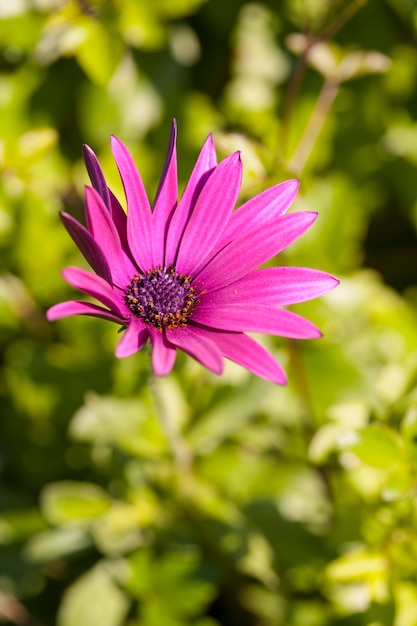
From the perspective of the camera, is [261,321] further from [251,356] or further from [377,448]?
[377,448]

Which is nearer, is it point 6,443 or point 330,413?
point 330,413

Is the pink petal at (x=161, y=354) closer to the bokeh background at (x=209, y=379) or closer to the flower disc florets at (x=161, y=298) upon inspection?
the flower disc florets at (x=161, y=298)

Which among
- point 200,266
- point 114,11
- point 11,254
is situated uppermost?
point 114,11

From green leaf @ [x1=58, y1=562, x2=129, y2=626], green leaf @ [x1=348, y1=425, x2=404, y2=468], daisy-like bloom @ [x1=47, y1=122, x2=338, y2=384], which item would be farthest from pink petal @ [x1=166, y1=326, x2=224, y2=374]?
green leaf @ [x1=58, y1=562, x2=129, y2=626]

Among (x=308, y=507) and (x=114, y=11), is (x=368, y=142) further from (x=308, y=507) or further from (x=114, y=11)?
(x=308, y=507)

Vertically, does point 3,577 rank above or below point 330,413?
below

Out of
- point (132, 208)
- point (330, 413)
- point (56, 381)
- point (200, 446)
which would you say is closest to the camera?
point (132, 208)

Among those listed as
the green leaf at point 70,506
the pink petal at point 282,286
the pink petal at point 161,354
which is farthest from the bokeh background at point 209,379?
the pink petal at point 161,354

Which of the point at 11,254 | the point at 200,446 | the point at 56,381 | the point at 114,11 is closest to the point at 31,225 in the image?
the point at 11,254
